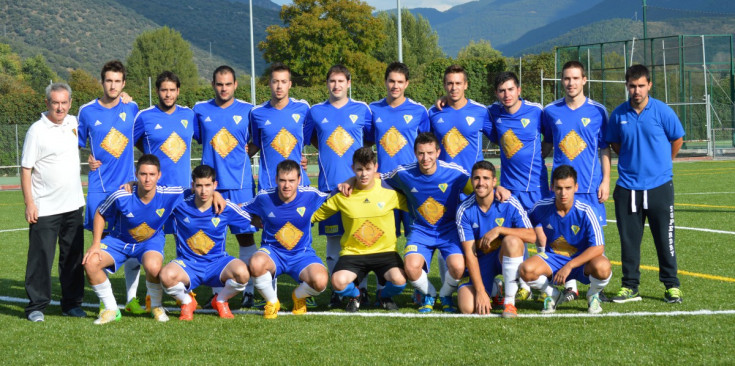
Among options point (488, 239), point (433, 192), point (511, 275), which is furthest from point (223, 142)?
point (511, 275)

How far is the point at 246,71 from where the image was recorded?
158500 millimetres

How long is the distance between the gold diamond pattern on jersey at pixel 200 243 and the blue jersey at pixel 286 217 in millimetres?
368

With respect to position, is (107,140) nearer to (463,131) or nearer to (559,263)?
(463,131)

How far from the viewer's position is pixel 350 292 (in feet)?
18.9

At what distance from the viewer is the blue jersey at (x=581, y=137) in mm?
6039

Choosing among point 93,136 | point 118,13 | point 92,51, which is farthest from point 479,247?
point 118,13

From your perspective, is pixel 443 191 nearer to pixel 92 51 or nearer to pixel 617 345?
pixel 617 345

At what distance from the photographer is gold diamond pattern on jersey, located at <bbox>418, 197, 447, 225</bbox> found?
5.93 metres

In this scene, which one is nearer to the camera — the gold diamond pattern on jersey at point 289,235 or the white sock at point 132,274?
the gold diamond pattern on jersey at point 289,235

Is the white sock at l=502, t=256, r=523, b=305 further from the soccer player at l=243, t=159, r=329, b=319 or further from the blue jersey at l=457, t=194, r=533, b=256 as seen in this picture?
the soccer player at l=243, t=159, r=329, b=319

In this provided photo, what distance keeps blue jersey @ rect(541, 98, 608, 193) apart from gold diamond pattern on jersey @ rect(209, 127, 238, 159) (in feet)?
8.42

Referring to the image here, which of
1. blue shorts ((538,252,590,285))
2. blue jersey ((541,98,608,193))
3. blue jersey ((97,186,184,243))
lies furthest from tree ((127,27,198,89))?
blue shorts ((538,252,590,285))

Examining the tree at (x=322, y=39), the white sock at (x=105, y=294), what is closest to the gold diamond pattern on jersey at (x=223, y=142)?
the white sock at (x=105, y=294)

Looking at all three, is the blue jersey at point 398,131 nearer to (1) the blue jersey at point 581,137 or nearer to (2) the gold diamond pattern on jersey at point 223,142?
(1) the blue jersey at point 581,137
